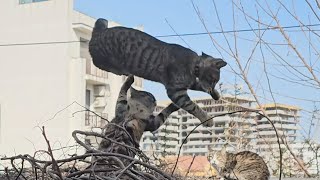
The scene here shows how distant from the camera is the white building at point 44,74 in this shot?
35.9 ft

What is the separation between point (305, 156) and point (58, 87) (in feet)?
26.6

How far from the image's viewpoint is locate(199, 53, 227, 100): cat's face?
2.26 m

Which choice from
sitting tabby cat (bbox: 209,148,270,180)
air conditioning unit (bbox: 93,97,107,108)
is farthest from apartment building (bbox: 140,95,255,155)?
air conditioning unit (bbox: 93,97,107,108)

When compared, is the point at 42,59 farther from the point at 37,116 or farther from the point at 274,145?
the point at 274,145

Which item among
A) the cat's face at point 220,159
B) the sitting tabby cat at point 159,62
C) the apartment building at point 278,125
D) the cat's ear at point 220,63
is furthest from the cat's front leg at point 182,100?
the apartment building at point 278,125

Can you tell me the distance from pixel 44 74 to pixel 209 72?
940cm

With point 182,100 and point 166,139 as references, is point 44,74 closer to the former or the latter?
point 166,139

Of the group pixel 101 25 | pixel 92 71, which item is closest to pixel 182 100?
pixel 101 25

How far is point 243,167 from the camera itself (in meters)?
2.75

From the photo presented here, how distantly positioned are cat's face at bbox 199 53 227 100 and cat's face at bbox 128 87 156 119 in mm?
221

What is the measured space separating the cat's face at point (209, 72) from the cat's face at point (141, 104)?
0.73 feet

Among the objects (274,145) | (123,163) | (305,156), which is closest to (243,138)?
(274,145)

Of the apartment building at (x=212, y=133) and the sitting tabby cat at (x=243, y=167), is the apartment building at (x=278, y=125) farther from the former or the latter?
the sitting tabby cat at (x=243, y=167)

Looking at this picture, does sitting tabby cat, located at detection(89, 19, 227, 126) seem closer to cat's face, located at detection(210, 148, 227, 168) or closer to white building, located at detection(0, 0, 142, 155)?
cat's face, located at detection(210, 148, 227, 168)
